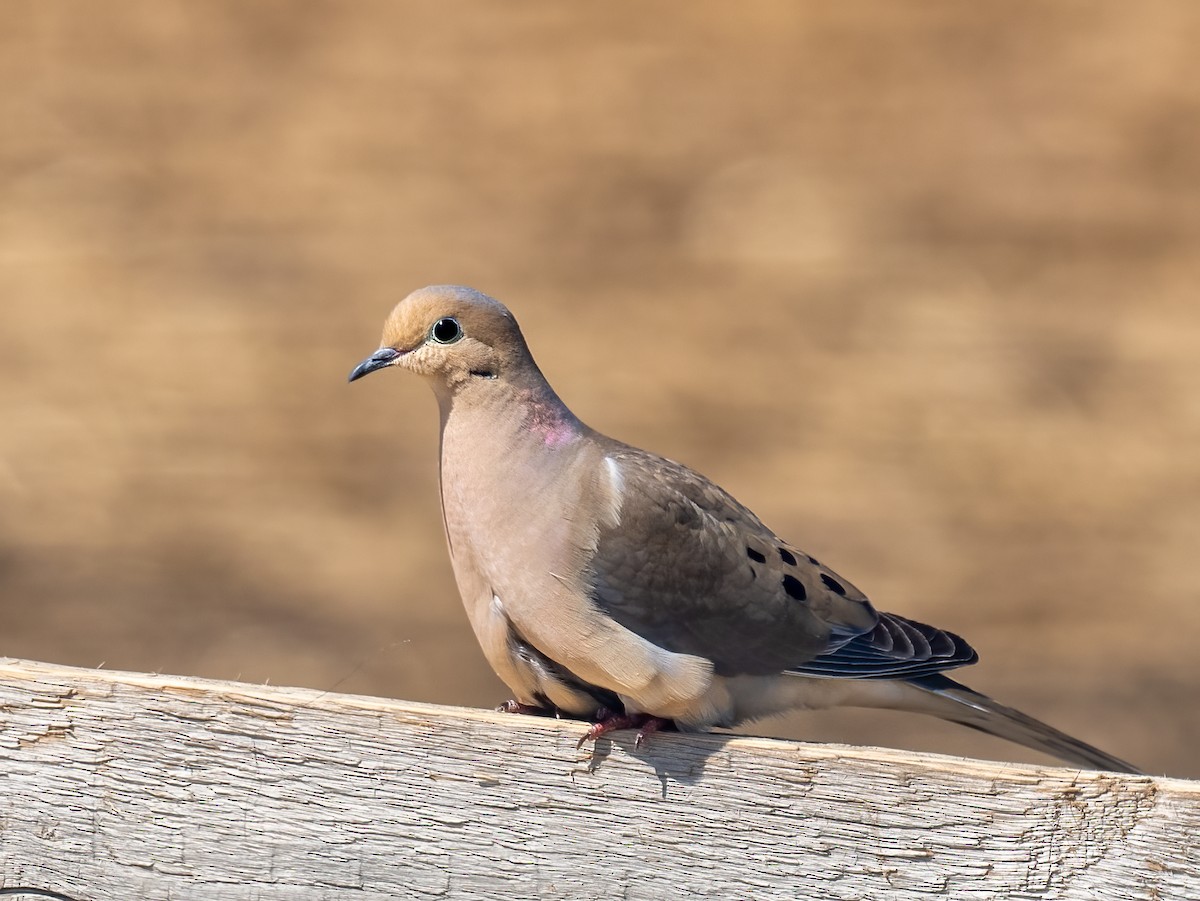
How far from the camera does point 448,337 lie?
8.35 ft

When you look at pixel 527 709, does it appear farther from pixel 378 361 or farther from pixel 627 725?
pixel 378 361

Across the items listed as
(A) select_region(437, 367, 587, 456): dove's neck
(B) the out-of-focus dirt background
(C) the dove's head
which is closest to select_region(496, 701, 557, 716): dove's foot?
(A) select_region(437, 367, 587, 456): dove's neck

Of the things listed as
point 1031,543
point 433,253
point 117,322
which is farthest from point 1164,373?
point 117,322

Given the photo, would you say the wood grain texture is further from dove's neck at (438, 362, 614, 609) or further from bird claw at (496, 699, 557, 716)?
bird claw at (496, 699, 557, 716)

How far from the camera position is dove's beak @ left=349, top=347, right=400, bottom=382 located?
2.51m

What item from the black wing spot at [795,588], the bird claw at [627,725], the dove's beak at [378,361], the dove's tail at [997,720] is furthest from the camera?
the black wing spot at [795,588]

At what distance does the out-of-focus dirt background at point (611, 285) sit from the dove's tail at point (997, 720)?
3053mm

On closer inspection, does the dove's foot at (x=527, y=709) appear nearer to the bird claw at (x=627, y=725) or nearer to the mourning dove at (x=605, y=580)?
the mourning dove at (x=605, y=580)

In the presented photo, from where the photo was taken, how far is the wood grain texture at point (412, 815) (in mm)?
2129

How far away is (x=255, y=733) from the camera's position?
2.16 metres

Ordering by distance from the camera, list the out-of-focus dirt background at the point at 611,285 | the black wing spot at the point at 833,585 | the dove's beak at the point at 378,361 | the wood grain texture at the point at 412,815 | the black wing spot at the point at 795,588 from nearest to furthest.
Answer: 1. the wood grain texture at the point at 412,815
2. the dove's beak at the point at 378,361
3. the black wing spot at the point at 795,588
4. the black wing spot at the point at 833,585
5. the out-of-focus dirt background at the point at 611,285

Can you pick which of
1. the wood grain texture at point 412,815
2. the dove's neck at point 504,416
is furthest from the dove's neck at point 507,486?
the wood grain texture at point 412,815

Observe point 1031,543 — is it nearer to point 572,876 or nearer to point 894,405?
point 894,405

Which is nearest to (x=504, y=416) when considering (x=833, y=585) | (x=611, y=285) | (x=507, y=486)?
(x=507, y=486)
